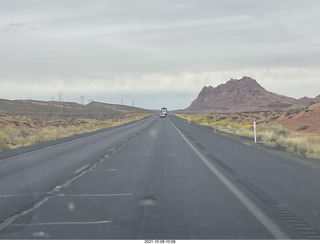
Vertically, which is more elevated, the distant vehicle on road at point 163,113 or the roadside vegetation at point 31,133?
the distant vehicle on road at point 163,113

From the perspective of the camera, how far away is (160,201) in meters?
8.72

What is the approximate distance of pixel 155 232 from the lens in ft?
20.7

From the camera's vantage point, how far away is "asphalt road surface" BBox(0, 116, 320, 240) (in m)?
6.48

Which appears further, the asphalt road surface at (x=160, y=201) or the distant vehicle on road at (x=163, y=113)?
the distant vehicle on road at (x=163, y=113)

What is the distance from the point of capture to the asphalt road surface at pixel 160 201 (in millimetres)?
6477

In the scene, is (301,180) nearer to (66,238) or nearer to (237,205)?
(237,205)

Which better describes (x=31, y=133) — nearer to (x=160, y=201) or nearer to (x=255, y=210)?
(x=160, y=201)

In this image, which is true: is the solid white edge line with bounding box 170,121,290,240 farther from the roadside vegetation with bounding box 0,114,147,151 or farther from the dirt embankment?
the dirt embankment

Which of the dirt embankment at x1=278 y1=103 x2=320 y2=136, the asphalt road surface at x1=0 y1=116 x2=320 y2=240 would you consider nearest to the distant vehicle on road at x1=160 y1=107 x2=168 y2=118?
the dirt embankment at x1=278 y1=103 x2=320 y2=136

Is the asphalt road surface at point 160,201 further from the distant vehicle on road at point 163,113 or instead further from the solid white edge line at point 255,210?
the distant vehicle on road at point 163,113

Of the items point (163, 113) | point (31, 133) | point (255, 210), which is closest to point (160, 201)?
point (255, 210)

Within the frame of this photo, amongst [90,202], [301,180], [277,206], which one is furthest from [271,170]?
[90,202]

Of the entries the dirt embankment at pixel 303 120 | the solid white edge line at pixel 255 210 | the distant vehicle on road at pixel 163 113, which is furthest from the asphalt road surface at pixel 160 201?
the distant vehicle on road at pixel 163 113

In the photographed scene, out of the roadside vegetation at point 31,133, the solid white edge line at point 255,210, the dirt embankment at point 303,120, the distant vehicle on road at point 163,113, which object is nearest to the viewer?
the solid white edge line at point 255,210
